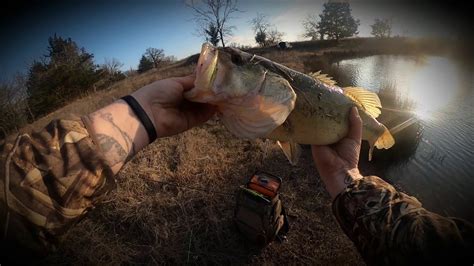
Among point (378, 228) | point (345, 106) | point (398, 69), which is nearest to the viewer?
point (378, 228)

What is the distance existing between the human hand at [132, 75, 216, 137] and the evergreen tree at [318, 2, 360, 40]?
1060 inches

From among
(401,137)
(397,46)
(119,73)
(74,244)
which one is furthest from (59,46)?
(397,46)

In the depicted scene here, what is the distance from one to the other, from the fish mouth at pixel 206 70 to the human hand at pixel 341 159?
4.41 feet

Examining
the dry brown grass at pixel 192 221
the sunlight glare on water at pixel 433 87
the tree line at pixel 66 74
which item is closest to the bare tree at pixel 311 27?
the tree line at pixel 66 74

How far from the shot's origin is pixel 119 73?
2217 cm

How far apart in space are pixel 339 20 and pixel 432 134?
21328 mm

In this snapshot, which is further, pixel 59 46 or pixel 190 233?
pixel 59 46

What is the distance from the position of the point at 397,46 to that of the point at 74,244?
77.0 feet

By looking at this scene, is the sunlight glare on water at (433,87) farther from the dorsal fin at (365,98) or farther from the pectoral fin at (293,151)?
the pectoral fin at (293,151)

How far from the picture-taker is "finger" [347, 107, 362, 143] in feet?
9.41

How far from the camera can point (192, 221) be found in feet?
15.6

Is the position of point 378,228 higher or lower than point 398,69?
higher

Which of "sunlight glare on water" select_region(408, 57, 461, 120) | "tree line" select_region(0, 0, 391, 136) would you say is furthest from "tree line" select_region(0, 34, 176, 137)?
"sunlight glare on water" select_region(408, 57, 461, 120)

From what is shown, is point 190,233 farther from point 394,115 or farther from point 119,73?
point 119,73
